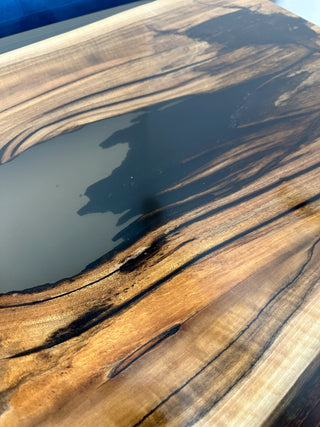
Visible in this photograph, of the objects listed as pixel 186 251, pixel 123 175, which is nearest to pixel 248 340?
pixel 186 251

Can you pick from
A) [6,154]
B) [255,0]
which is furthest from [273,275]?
[255,0]

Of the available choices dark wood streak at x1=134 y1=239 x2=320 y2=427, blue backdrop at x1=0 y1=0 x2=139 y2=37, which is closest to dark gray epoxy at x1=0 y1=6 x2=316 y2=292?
dark wood streak at x1=134 y1=239 x2=320 y2=427

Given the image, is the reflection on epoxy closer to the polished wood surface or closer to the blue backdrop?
the polished wood surface

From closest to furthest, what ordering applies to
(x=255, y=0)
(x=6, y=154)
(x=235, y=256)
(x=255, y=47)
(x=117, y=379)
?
(x=117, y=379)
(x=235, y=256)
(x=6, y=154)
(x=255, y=47)
(x=255, y=0)

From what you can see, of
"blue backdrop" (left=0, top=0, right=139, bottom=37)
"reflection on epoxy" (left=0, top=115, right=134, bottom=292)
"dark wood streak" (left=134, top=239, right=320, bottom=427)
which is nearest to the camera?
"dark wood streak" (left=134, top=239, right=320, bottom=427)

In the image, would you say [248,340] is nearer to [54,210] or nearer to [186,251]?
[186,251]

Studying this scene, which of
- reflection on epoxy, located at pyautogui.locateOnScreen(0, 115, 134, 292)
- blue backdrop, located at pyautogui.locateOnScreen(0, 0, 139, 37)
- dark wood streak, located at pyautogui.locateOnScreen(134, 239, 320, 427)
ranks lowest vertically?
dark wood streak, located at pyautogui.locateOnScreen(134, 239, 320, 427)

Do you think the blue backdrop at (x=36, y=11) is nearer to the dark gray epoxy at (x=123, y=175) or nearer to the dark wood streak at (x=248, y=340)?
the dark gray epoxy at (x=123, y=175)

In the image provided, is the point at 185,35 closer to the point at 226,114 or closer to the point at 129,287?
the point at 226,114

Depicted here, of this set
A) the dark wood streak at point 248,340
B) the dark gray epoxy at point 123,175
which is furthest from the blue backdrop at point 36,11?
the dark wood streak at point 248,340
